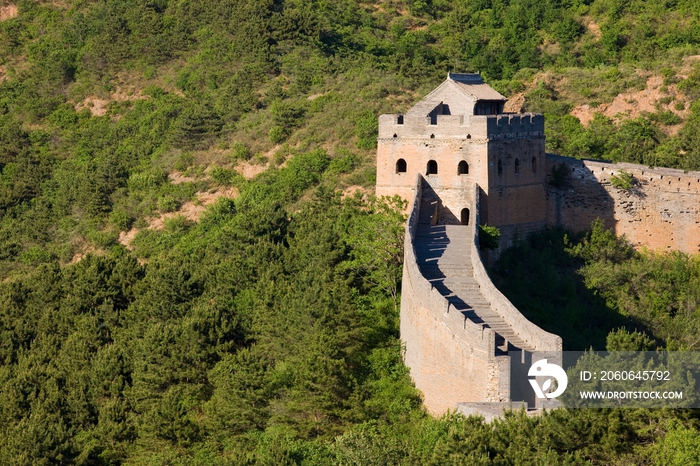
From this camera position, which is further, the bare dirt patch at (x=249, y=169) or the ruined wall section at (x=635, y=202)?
the bare dirt patch at (x=249, y=169)

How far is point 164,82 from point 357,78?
12.5 meters

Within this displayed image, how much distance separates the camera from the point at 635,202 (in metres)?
42.2

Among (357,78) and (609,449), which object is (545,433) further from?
(357,78)

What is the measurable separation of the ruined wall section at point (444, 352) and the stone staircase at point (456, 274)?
1.23 ft

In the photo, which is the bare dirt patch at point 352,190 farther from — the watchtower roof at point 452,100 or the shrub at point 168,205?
the shrub at point 168,205

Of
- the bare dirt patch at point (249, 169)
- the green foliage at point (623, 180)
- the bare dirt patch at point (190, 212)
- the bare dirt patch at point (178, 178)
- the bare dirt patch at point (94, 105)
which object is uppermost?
the green foliage at point (623, 180)

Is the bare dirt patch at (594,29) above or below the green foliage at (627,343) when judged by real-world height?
above

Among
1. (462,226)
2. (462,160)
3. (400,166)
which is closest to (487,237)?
(462,226)

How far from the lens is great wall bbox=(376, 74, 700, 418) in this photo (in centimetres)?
2797

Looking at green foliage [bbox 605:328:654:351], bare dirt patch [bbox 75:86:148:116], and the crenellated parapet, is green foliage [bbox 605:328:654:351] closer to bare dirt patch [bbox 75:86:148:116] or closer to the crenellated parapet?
the crenellated parapet

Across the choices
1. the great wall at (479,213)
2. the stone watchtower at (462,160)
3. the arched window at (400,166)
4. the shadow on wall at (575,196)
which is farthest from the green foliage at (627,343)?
the shadow on wall at (575,196)

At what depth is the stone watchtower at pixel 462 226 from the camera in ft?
90.6

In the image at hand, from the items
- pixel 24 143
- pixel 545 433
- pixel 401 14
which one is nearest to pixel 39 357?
pixel 545 433

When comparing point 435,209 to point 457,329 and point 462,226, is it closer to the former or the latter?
point 462,226
